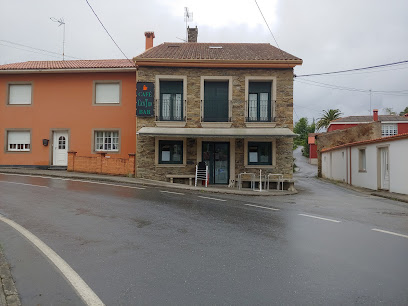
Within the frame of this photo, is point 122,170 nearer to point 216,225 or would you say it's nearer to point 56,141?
point 56,141

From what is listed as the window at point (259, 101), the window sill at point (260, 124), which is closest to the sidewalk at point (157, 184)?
the window sill at point (260, 124)

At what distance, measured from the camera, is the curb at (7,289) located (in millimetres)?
3406

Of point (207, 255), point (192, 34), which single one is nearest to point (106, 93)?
point (192, 34)

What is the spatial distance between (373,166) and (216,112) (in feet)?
28.4

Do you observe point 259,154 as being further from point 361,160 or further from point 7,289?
point 7,289

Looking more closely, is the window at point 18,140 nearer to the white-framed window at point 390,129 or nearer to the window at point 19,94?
the window at point 19,94

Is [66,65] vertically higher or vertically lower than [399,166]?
higher

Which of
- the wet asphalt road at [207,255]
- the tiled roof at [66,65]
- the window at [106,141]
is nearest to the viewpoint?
the wet asphalt road at [207,255]

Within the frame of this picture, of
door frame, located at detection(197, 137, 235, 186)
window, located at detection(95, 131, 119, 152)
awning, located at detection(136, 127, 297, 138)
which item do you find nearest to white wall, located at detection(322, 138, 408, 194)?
awning, located at detection(136, 127, 297, 138)

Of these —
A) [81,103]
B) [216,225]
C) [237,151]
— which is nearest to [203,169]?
[237,151]

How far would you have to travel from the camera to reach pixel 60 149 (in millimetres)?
20031

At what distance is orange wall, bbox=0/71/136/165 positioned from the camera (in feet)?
64.5


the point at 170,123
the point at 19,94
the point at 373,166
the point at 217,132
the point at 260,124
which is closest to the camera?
the point at 217,132

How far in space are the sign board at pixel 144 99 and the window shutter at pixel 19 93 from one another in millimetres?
7454
